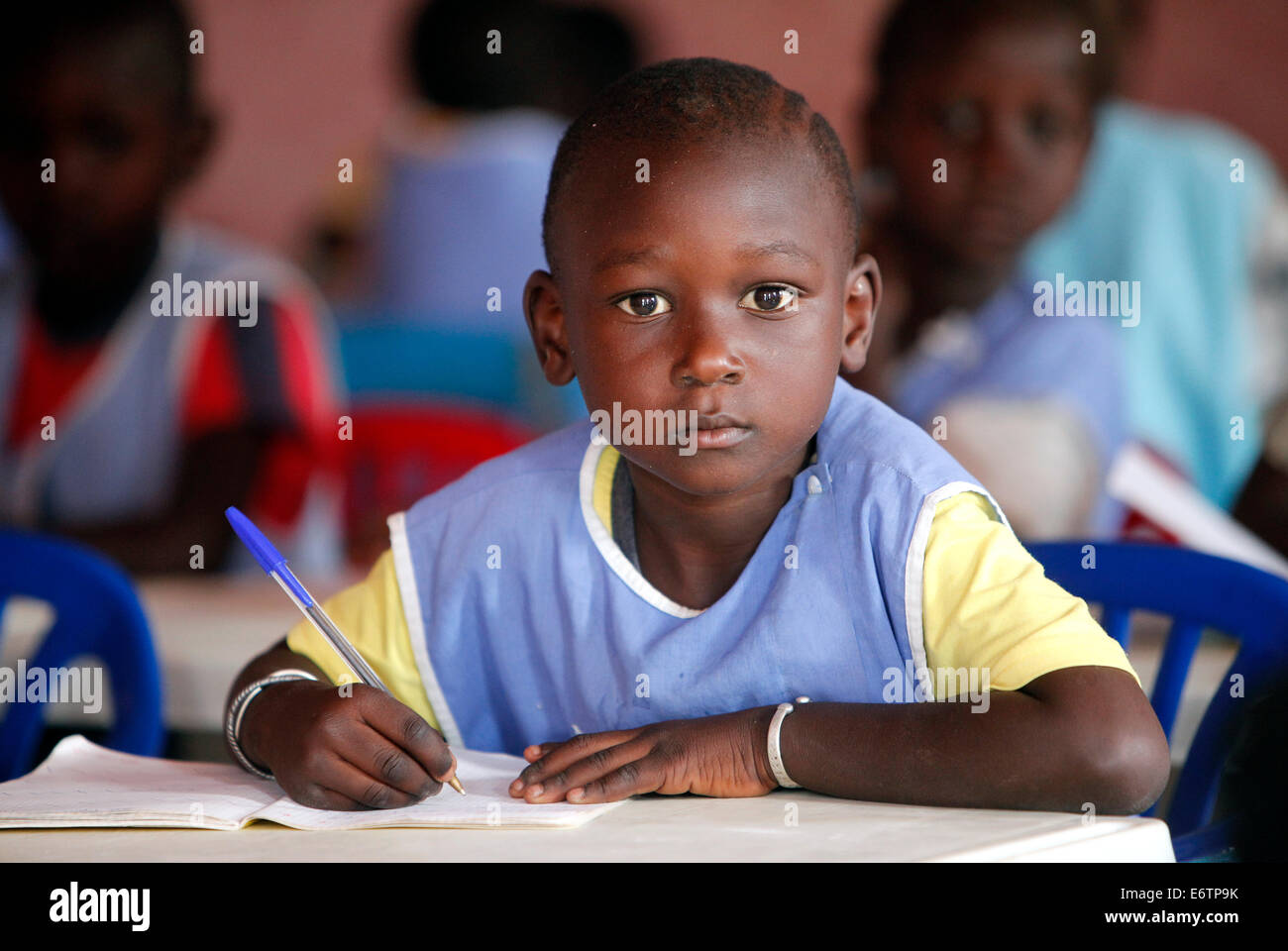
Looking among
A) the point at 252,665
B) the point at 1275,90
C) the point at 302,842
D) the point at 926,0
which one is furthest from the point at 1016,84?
the point at 302,842

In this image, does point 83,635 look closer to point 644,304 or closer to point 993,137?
point 644,304

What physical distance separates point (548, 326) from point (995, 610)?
1.70ft

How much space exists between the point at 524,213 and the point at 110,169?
4.38ft

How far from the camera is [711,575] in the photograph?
4.26 ft

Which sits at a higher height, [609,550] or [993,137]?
[993,137]

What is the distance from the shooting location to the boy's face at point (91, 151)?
2.59 m

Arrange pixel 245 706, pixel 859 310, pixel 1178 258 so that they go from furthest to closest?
pixel 1178 258 → pixel 859 310 → pixel 245 706

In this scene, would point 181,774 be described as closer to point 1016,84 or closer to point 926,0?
point 1016,84

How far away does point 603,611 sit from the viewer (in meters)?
1.31

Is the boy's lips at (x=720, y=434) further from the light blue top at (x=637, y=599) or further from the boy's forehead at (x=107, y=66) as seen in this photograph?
the boy's forehead at (x=107, y=66)

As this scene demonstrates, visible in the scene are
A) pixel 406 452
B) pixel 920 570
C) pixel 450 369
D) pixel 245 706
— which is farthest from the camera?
pixel 450 369

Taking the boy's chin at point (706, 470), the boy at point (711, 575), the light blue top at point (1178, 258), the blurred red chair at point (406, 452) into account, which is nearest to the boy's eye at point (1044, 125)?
the light blue top at point (1178, 258)

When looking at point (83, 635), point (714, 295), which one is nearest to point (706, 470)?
point (714, 295)

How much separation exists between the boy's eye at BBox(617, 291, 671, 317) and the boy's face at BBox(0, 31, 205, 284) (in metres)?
1.79
